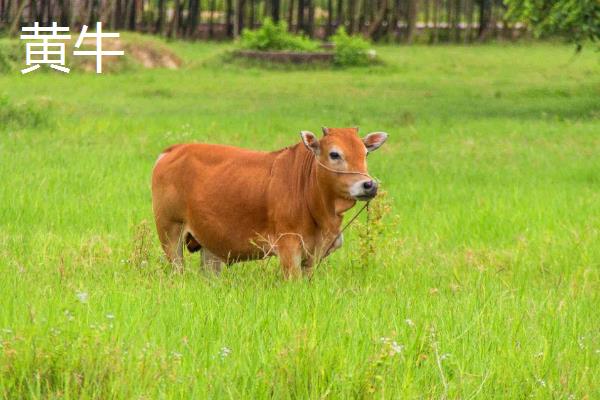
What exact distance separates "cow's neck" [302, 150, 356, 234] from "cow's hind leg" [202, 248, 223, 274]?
89 centimetres

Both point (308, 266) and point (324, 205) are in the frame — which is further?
point (308, 266)

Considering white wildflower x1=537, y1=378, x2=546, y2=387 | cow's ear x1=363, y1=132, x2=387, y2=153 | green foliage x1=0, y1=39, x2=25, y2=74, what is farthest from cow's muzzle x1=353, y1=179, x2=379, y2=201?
green foliage x1=0, y1=39, x2=25, y2=74

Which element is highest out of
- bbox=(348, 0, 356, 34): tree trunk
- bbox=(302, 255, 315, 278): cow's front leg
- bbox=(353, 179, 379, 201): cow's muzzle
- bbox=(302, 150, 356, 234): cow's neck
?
bbox=(353, 179, 379, 201): cow's muzzle

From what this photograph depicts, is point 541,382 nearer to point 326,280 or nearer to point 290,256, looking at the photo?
point 326,280

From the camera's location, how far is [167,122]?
58.7ft

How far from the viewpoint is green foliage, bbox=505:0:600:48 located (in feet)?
66.5

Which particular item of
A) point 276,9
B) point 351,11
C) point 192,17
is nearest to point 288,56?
point 192,17

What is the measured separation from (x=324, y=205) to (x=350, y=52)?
27.8 m

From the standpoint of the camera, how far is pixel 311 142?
284 inches

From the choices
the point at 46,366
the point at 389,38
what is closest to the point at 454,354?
the point at 46,366

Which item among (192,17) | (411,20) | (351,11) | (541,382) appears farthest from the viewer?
(351,11)

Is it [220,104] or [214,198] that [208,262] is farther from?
[220,104]

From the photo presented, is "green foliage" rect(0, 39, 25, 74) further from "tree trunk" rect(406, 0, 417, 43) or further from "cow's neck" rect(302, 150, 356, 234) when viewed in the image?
"cow's neck" rect(302, 150, 356, 234)

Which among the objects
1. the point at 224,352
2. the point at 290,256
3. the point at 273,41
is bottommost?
the point at 273,41
